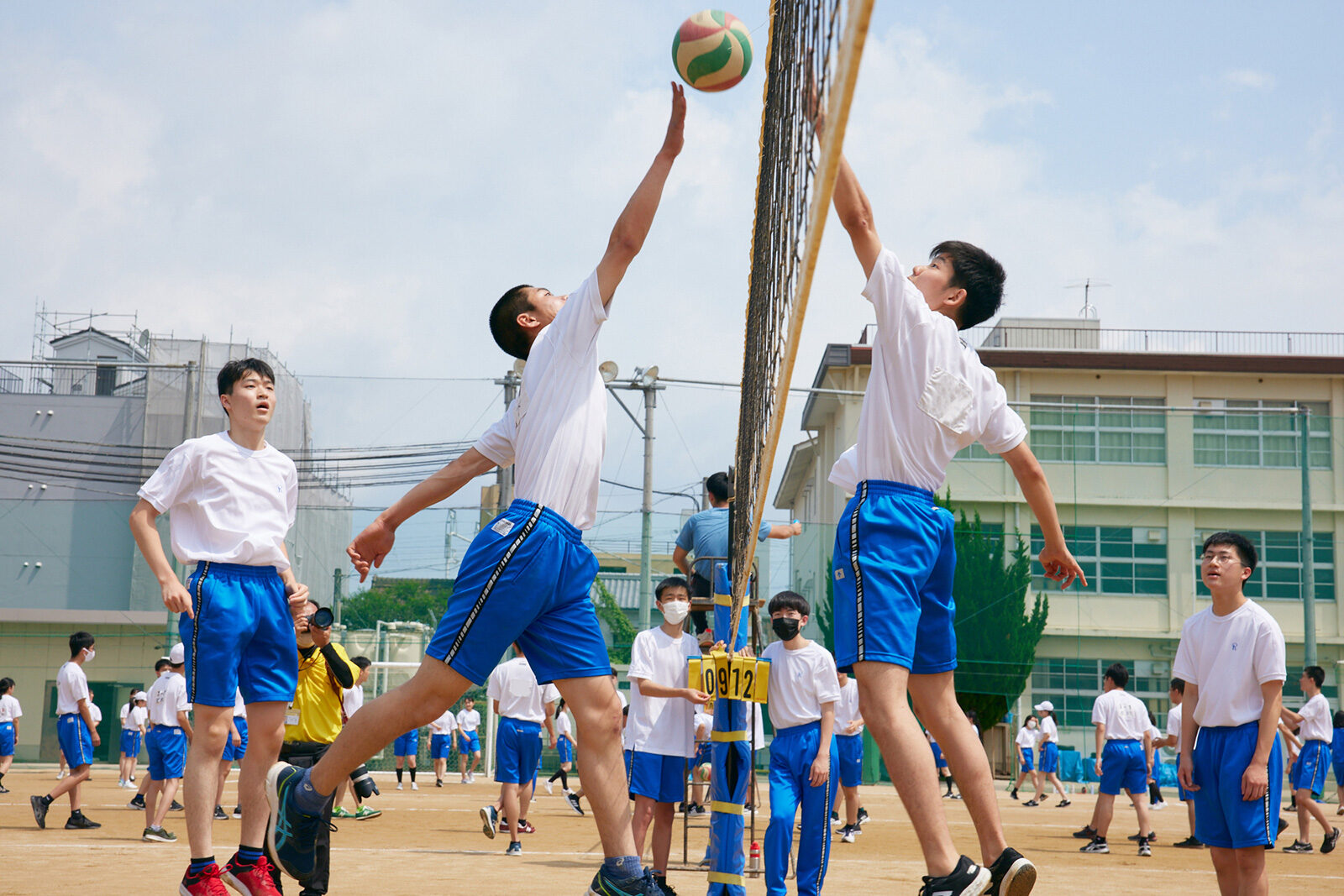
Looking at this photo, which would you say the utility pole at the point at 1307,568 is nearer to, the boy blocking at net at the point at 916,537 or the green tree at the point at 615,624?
the green tree at the point at 615,624

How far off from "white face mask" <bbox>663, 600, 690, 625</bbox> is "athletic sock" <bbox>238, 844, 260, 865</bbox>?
4335 millimetres

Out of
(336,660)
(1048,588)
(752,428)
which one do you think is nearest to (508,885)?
(336,660)

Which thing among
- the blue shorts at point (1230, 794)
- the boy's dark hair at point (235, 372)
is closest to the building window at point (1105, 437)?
the blue shorts at point (1230, 794)

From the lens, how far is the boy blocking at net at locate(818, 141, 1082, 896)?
379cm

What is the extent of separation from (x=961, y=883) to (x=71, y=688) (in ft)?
44.1

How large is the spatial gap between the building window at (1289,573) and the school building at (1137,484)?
52 millimetres

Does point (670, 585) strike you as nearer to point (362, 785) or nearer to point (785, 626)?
point (785, 626)

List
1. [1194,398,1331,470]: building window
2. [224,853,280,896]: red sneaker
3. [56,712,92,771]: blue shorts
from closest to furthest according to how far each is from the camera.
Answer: [224,853,280,896]: red sneaker, [56,712,92,771]: blue shorts, [1194,398,1331,470]: building window

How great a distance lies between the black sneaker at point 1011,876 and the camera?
3.81 m

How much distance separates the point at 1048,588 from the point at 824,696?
24142mm

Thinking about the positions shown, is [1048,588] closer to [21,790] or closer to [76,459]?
[21,790]

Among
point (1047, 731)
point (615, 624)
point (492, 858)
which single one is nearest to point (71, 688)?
point (492, 858)

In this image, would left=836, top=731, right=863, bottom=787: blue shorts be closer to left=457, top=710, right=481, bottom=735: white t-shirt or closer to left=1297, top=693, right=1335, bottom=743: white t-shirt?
left=1297, top=693, right=1335, bottom=743: white t-shirt

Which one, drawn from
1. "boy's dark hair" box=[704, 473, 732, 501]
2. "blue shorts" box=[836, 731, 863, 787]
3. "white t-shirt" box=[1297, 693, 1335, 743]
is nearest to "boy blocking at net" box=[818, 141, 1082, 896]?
"boy's dark hair" box=[704, 473, 732, 501]
